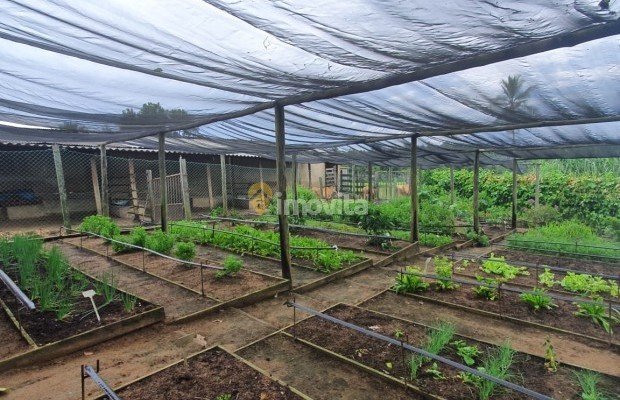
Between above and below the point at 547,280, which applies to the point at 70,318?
above

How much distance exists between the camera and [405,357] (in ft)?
10.1

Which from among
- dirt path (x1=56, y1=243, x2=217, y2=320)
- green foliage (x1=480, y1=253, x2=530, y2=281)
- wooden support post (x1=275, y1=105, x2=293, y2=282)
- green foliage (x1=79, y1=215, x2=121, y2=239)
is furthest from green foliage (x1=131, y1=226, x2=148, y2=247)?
green foliage (x1=480, y1=253, x2=530, y2=281)

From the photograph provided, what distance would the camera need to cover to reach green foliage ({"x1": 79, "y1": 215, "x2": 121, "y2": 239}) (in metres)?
7.52

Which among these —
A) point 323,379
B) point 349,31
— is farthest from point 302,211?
point 349,31

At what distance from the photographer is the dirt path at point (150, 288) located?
4234 mm

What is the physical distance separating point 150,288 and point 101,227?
4.08 m

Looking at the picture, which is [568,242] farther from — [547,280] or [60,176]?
[60,176]

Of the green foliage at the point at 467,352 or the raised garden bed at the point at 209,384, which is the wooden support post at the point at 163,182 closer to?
the raised garden bed at the point at 209,384

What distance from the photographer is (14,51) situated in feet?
8.29

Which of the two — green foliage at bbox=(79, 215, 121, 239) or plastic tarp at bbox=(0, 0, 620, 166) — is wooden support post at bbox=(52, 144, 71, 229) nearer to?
green foliage at bbox=(79, 215, 121, 239)

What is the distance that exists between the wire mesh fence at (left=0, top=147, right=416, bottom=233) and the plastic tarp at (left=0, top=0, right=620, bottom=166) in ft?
20.6

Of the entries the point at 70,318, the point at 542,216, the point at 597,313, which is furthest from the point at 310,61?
the point at 542,216

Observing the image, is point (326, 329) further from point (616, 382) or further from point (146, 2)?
point (146, 2)

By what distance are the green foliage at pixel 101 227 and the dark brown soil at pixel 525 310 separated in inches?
271
